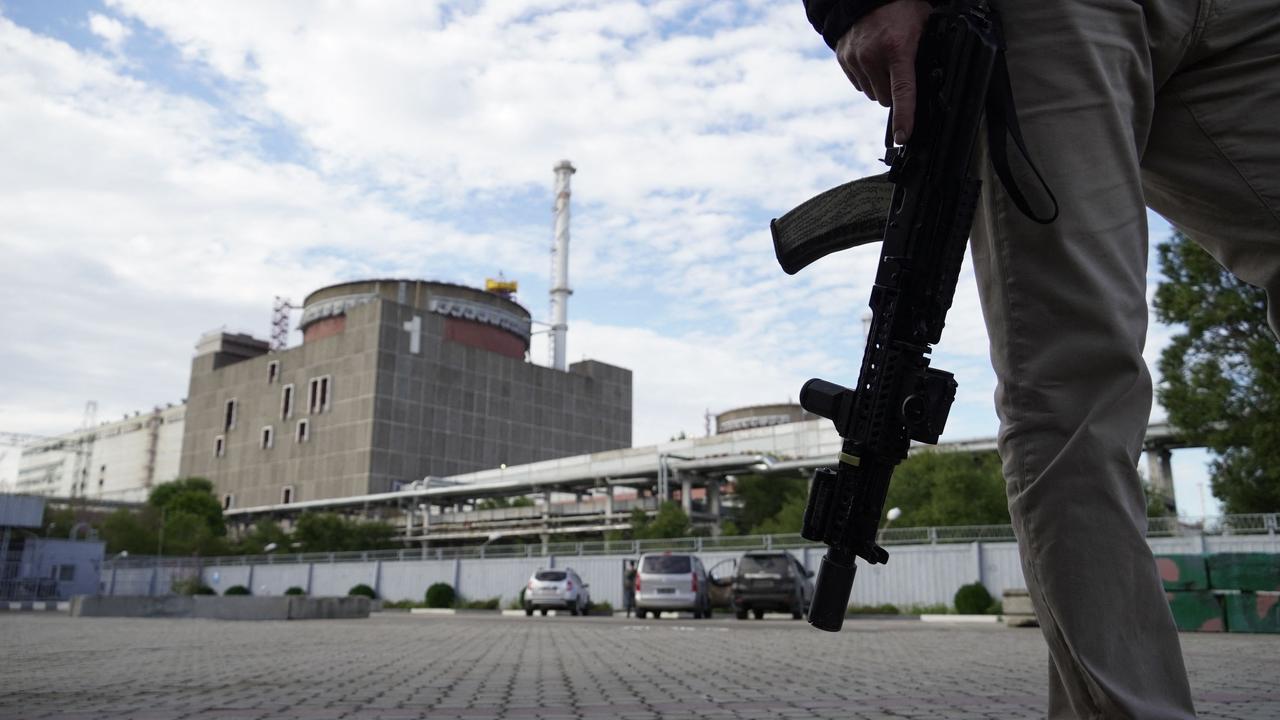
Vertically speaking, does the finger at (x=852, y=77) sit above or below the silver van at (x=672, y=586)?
above

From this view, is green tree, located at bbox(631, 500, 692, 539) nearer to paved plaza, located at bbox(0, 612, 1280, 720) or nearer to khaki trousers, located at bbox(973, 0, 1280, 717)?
paved plaza, located at bbox(0, 612, 1280, 720)

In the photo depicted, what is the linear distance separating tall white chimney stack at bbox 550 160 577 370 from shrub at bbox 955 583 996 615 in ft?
212

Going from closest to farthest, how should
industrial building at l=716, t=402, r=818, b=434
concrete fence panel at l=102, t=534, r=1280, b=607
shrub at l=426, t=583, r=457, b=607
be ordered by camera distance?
concrete fence panel at l=102, t=534, r=1280, b=607 → shrub at l=426, t=583, r=457, b=607 → industrial building at l=716, t=402, r=818, b=434

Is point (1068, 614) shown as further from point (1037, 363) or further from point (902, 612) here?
point (902, 612)

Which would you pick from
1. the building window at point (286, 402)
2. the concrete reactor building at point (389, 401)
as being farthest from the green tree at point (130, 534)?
the building window at point (286, 402)

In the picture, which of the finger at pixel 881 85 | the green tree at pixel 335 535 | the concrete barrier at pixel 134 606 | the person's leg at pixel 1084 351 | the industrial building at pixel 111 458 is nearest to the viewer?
the person's leg at pixel 1084 351

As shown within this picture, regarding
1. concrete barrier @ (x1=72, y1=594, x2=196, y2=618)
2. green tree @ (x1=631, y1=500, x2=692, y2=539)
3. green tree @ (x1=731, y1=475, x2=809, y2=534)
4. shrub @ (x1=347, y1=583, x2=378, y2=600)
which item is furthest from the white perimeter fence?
green tree @ (x1=731, y1=475, x2=809, y2=534)

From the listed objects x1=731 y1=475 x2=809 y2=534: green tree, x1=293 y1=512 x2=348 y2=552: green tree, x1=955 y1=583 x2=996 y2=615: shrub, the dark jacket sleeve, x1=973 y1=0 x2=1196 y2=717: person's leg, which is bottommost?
x1=955 y1=583 x2=996 y2=615: shrub

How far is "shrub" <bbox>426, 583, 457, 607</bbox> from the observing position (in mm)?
37219

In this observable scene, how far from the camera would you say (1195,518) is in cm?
2270

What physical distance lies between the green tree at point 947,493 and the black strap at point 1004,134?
31.8 meters

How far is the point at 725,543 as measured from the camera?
32875 mm

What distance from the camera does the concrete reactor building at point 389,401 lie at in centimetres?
7581

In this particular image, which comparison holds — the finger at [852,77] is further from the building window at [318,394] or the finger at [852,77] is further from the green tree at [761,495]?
the building window at [318,394]
